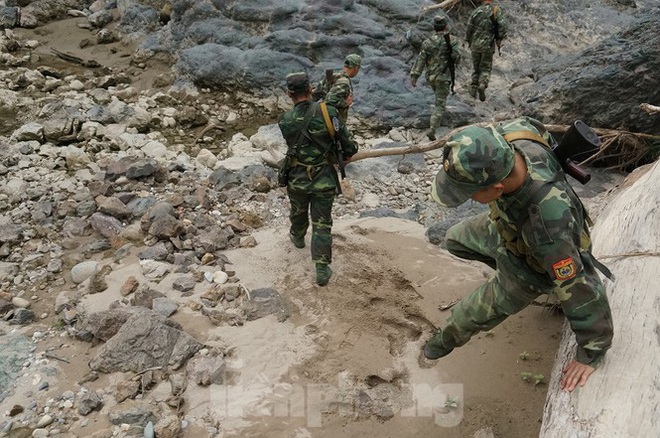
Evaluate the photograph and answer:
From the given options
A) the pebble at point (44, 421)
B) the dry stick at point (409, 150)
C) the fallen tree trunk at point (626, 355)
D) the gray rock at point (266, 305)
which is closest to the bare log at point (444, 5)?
the dry stick at point (409, 150)

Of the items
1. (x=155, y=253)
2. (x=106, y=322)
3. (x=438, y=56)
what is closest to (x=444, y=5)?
(x=438, y=56)

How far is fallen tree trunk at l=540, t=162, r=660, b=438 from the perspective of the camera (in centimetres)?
Result: 235

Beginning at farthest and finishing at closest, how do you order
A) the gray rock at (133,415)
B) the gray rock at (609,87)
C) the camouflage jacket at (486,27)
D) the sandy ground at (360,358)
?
1. the camouflage jacket at (486,27)
2. the gray rock at (609,87)
3. the sandy ground at (360,358)
4. the gray rock at (133,415)

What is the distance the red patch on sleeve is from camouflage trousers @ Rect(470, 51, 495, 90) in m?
6.43

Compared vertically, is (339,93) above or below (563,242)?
below

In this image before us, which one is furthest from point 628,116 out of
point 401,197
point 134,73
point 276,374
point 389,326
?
point 134,73

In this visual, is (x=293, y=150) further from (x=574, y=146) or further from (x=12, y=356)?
(x=12, y=356)

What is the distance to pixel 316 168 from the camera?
4.18m

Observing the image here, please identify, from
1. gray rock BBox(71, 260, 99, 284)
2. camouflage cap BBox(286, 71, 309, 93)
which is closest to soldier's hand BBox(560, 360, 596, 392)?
camouflage cap BBox(286, 71, 309, 93)

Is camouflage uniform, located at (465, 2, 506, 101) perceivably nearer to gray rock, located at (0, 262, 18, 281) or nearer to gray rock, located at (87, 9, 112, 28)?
gray rock, located at (0, 262, 18, 281)

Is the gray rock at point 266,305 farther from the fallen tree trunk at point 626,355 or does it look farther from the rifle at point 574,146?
the rifle at point 574,146

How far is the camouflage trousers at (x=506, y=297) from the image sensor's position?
2.50 meters

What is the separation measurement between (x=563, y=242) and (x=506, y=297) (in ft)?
2.11

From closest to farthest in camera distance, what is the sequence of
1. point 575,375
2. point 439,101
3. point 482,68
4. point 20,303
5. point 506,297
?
point 575,375 → point 506,297 → point 20,303 → point 439,101 → point 482,68
